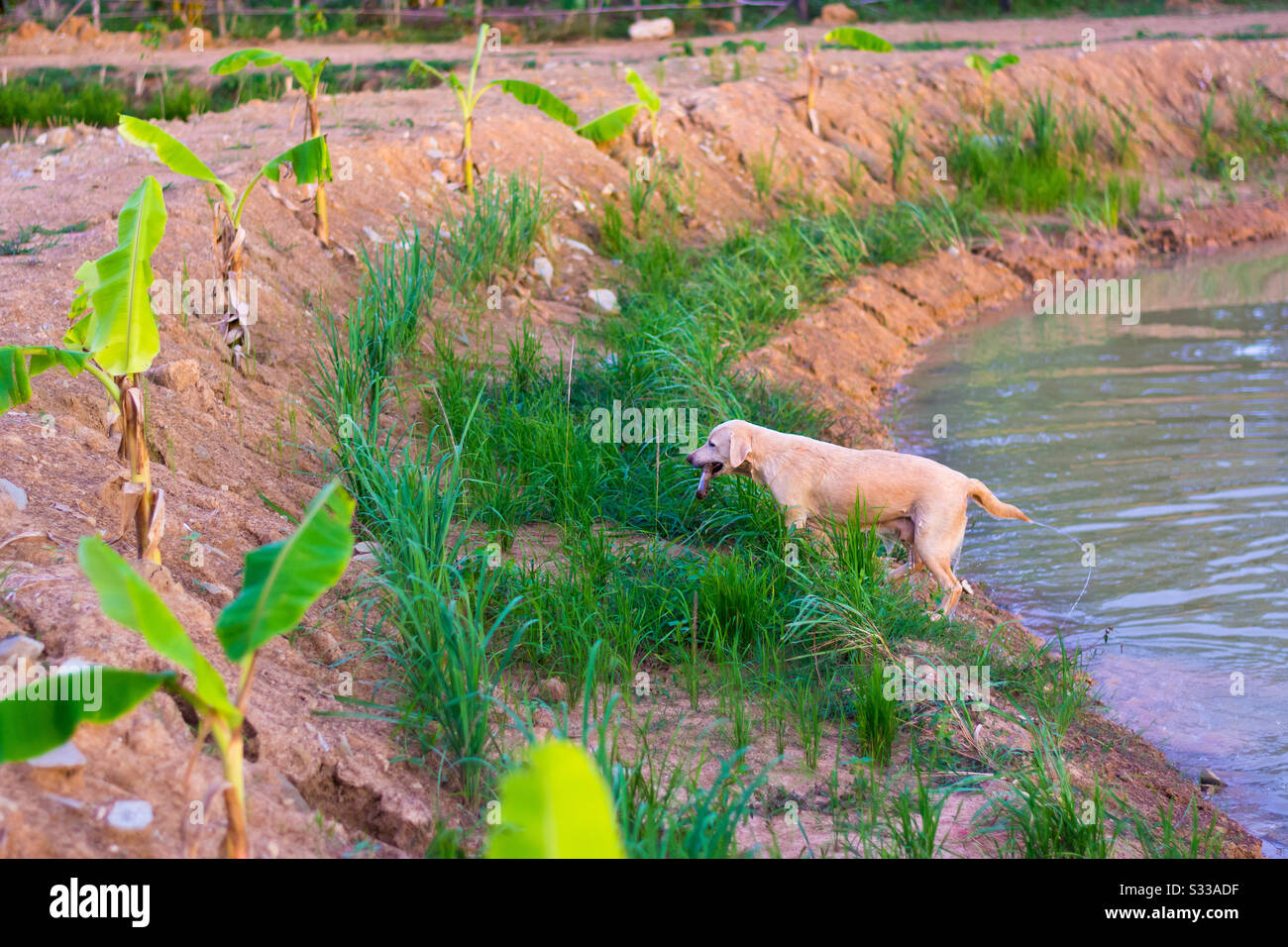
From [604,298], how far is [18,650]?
6.12 meters

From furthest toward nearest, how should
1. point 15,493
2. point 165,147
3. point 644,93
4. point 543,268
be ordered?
point 644,93
point 543,268
point 165,147
point 15,493

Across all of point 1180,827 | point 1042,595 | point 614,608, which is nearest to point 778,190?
point 1042,595

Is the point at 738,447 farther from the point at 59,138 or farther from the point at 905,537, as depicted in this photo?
the point at 59,138

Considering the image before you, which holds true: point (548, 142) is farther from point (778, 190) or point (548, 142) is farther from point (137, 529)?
point (137, 529)

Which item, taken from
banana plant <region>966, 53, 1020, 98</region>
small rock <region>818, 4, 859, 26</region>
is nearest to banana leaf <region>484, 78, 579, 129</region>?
banana plant <region>966, 53, 1020, 98</region>

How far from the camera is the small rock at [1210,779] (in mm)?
4738

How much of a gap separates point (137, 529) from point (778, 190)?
937 centimetres

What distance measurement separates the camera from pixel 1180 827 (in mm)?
4250

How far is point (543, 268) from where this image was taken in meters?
9.10

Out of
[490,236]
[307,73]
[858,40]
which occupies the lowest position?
[490,236]

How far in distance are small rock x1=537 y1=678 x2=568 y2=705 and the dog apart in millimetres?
1707

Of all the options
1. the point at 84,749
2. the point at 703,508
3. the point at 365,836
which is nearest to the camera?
the point at 84,749

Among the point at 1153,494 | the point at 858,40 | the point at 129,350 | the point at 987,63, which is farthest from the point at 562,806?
the point at 987,63

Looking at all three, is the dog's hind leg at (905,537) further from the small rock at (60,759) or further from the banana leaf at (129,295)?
the small rock at (60,759)
